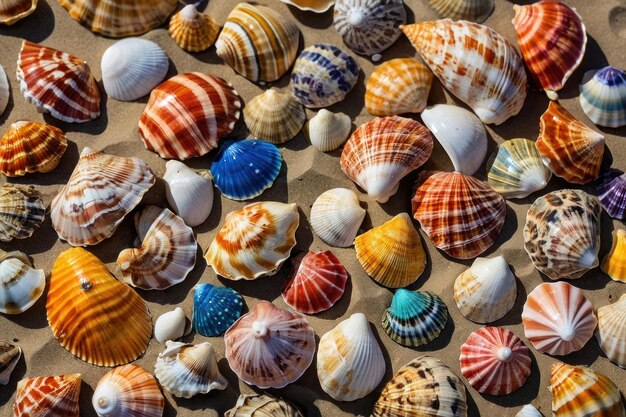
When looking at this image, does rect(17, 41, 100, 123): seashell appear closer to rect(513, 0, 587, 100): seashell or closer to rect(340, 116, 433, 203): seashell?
rect(340, 116, 433, 203): seashell

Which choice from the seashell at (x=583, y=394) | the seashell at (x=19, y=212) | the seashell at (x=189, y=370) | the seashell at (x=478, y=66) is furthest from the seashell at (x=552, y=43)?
the seashell at (x=19, y=212)

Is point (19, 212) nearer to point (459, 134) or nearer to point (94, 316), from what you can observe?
point (94, 316)

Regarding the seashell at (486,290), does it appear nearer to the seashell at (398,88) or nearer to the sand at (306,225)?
the sand at (306,225)

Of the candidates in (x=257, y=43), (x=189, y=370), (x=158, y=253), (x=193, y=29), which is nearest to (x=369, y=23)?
(x=257, y=43)

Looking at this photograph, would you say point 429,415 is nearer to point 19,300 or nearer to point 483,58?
point 483,58

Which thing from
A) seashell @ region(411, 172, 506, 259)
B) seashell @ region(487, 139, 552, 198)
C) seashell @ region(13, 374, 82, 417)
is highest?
seashell @ region(487, 139, 552, 198)

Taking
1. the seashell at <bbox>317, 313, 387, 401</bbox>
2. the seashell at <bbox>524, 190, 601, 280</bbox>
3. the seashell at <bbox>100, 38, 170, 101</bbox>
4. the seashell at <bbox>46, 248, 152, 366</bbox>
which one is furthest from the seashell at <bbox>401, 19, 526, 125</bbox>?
the seashell at <bbox>46, 248, 152, 366</bbox>
